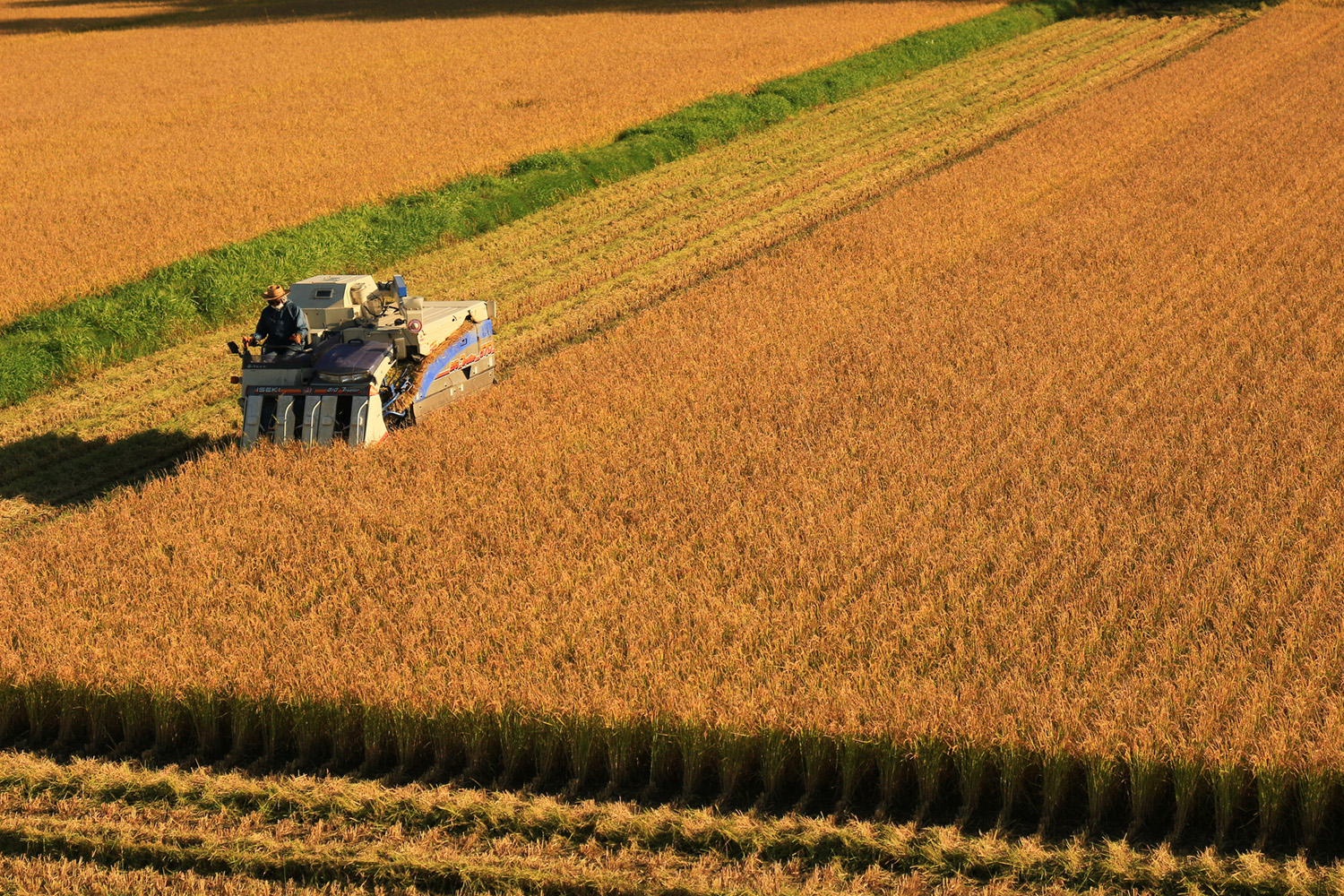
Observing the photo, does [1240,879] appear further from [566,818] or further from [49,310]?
[49,310]

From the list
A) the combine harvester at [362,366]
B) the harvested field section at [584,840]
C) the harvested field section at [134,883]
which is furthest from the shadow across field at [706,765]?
the combine harvester at [362,366]

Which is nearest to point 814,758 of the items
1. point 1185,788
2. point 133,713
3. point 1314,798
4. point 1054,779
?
point 1054,779

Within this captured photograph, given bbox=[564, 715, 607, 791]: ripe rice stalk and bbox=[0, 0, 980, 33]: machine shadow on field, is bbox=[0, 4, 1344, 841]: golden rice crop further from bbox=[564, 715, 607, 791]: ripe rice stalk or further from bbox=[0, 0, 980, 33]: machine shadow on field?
bbox=[0, 0, 980, 33]: machine shadow on field

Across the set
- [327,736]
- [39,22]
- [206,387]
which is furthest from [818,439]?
[39,22]

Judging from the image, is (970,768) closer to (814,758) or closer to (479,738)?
(814,758)

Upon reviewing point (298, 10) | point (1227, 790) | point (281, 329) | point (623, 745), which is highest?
point (298, 10)

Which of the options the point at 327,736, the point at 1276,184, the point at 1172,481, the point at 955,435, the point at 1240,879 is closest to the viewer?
the point at 1240,879
